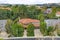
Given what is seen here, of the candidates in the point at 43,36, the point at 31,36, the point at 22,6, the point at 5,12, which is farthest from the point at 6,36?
the point at 22,6

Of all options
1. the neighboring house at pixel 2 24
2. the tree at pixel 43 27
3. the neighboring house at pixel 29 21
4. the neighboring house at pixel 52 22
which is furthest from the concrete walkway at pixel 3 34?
the neighboring house at pixel 52 22

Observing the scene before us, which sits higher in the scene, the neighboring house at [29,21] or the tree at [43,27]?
the neighboring house at [29,21]

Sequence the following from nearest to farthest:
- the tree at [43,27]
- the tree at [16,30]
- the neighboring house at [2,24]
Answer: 1. the tree at [16,30]
2. the tree at [43,27]
3. the neighboring house at [2,24]

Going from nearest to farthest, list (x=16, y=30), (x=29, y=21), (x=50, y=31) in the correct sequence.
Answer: (x=16, y=30), (x=50, y=31), (x=29, y=21)

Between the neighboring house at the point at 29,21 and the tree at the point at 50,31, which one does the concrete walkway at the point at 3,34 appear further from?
the tree at the point at 50,31

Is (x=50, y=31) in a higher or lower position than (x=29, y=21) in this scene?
lower

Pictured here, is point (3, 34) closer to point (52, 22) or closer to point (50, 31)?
point (50, 31)

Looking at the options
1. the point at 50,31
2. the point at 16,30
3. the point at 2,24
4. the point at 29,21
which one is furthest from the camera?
the point at 29,21

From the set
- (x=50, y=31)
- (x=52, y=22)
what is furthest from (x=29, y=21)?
(x=50, y=31)

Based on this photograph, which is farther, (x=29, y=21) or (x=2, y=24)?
(x=29, y=21)

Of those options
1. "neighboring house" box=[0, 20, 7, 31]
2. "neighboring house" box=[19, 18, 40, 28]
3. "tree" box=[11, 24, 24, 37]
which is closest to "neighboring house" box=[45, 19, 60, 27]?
"neighboring house" box=[19, 18, 40, 28]

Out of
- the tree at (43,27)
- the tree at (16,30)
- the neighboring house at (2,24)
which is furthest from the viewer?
the neighboring house at (2,24)
